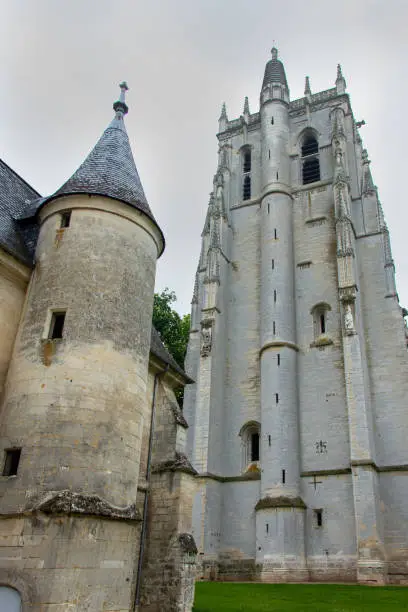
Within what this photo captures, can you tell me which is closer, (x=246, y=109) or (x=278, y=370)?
(x=278, y=370)

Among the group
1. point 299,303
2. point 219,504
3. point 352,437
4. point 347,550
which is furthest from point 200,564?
point 299,303

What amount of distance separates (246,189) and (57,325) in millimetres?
23025

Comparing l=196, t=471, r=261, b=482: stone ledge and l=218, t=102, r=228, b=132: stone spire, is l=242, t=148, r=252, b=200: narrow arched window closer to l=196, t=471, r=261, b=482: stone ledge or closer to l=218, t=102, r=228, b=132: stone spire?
l=218, t=102, r=228, b=132: stone spire

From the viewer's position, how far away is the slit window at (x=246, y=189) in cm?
3080

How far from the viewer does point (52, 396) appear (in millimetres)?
8891

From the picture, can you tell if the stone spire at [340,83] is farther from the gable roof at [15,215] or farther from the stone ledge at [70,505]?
the stone ledge at [70,505]

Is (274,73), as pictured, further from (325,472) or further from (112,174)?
(112,174)

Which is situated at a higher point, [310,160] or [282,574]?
[310,160]

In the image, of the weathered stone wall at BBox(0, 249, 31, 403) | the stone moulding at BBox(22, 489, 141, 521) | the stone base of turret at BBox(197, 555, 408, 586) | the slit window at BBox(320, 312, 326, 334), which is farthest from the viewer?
the slit window at BBox(320, 312, 326, 334)

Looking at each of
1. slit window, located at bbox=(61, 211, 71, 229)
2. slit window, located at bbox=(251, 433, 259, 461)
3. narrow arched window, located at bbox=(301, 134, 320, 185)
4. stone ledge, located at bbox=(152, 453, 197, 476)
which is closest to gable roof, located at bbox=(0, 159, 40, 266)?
slit window, located at bbox=(61, 211, 71, 229)

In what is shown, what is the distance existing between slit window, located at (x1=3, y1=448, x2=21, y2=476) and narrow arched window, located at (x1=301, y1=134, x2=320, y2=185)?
78.4ft

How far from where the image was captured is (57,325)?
385 inches

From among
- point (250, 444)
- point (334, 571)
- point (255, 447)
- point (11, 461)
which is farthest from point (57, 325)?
point (255, 447)

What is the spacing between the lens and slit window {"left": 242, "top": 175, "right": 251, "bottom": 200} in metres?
30.8
